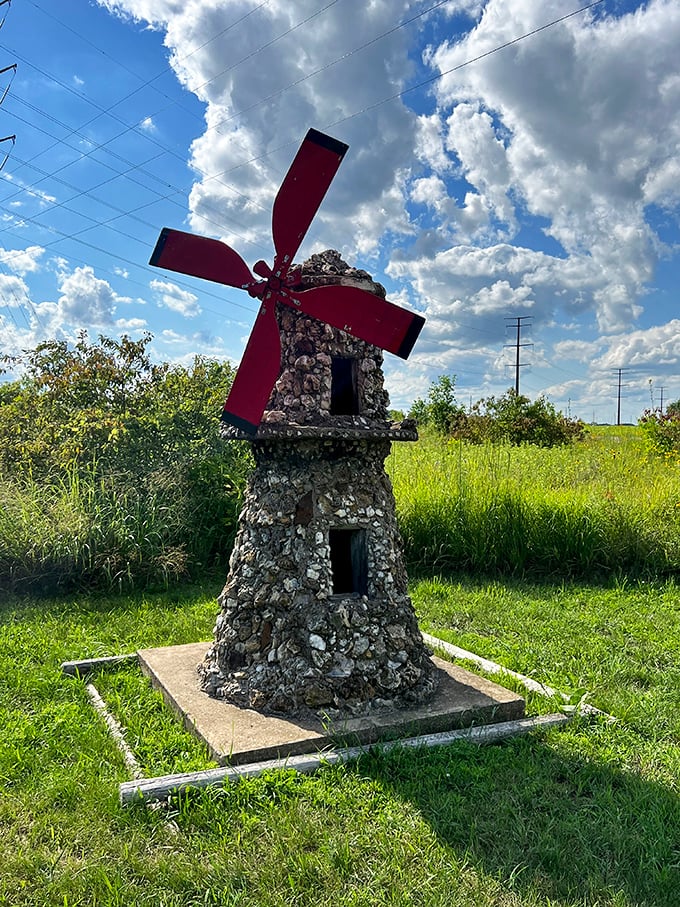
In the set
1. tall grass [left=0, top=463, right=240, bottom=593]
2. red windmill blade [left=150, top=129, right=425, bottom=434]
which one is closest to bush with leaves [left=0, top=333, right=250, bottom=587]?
tall grass [left=0, top=463, right=240, bottom=593]

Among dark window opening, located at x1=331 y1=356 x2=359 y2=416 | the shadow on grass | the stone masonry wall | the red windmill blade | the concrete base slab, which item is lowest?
the shadow on grass

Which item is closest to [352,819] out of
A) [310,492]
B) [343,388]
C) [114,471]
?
[310,492]

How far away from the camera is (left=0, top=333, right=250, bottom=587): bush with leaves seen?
320 inches

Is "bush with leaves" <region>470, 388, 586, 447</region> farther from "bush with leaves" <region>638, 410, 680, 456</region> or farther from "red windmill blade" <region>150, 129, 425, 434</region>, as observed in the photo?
"red windmill blade" <region>150, 129, 425, 434</region>

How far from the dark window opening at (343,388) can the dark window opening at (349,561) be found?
850 millimetres

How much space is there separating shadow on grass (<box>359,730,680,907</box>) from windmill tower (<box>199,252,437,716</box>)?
62 cm

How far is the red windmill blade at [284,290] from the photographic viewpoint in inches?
161

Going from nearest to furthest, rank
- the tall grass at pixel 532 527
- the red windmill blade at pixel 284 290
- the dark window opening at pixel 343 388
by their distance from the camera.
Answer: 1. the red windmill blade at pixel 284 290
2. the dark window opening at pixel 343 388
3. the tall grass at pixel 532 527

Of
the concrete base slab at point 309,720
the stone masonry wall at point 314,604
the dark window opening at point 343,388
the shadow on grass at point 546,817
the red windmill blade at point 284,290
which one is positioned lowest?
the shadow on grass at point 546,817

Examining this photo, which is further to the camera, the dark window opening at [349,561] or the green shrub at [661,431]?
the green shrub at [661,431]

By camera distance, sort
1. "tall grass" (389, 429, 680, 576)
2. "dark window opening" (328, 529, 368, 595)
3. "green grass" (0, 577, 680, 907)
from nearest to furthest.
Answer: "green grass" (0, 577, 680, 907) < "dark window opening" (328, 529, 368, 595) < "tall grass" (389, 429, 680, 576)

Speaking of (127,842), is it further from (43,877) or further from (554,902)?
(554,902)

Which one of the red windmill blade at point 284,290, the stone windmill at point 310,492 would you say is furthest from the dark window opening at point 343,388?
the red windmill blade at point 284,290

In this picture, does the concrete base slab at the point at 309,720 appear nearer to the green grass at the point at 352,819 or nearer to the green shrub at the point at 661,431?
the green grass at the point at 352,819
